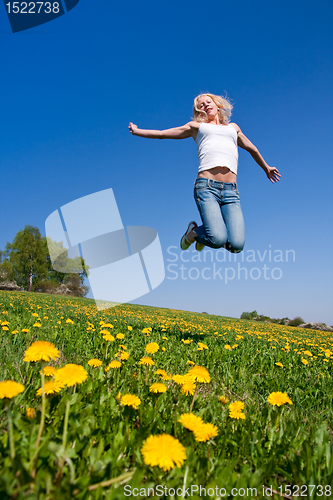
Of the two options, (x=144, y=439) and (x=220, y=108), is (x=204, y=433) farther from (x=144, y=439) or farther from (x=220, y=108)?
(x=220, y=108)

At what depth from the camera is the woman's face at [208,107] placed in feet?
15.8

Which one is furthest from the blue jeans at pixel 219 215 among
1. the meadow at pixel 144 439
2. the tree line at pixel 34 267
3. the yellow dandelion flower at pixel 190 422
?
the tree line at pixel 34 267

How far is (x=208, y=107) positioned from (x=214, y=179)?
4.58ft

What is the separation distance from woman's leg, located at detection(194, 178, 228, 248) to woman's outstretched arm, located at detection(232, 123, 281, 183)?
4.26ft

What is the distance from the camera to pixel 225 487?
1046 mm

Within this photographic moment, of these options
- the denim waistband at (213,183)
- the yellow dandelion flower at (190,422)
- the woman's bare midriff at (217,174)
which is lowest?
the yellow dandelion flower at (190,422)

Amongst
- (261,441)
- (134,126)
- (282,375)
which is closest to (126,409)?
(261,441)

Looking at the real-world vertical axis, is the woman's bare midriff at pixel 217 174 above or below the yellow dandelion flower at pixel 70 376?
above

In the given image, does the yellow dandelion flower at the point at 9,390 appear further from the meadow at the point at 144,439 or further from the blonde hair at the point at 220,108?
the blonde hair at the point at 220,108

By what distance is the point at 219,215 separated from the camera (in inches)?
166

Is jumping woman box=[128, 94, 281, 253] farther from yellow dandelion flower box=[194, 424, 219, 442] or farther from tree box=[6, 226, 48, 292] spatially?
tree box=[6, 226, 48, 292]

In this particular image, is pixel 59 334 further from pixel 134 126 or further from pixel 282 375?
pixel 134 126

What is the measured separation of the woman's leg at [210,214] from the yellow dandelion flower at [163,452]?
3.36 metres

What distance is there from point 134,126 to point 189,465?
430 centimetres
